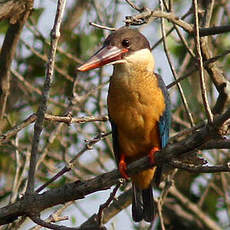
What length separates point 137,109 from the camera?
14.4 feet

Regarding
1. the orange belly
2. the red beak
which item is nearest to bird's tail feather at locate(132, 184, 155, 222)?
the orange belly

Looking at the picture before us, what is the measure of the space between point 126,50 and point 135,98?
1.22ft

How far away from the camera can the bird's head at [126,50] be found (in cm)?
423

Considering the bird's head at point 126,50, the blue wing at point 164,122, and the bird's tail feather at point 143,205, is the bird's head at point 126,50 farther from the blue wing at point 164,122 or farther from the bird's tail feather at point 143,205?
→ the bird's tail feather at point 143,205

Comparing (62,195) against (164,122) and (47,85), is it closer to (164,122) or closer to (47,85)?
(47,85)

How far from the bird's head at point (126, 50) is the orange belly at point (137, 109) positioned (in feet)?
0.45

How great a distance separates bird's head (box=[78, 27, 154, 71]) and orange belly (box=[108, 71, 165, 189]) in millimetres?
136

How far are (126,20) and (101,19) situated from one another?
2254 millimetres

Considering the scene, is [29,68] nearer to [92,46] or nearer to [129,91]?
[92,46]

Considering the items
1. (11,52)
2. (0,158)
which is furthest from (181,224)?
(11,52)

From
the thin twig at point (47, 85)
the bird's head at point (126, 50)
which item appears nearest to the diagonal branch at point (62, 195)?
the thin twig at point (47, 85)

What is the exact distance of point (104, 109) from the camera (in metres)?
6.15

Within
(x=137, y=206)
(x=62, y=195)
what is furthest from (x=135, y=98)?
(x=62, y=195)

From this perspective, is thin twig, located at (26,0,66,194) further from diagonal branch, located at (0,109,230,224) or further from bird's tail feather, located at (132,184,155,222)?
bird's tail feather, located at (132,184,155,222)
